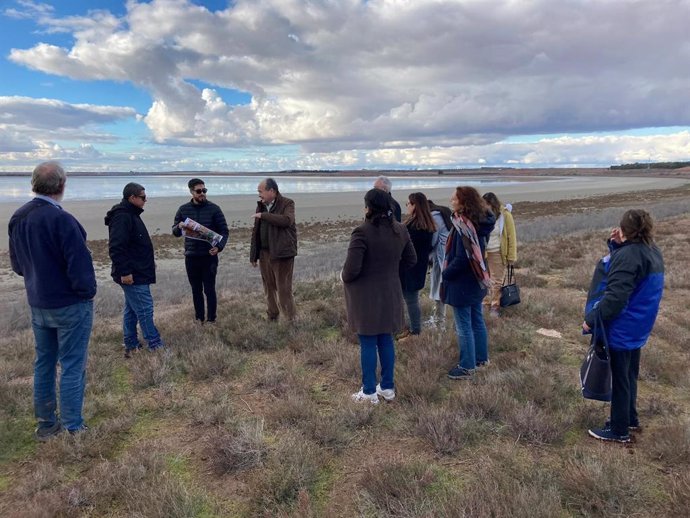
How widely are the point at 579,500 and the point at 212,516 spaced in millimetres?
2330

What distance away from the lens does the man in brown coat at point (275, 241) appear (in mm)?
6219

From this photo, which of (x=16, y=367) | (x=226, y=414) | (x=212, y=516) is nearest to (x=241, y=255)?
(x=16, y=367)

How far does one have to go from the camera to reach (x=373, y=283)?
4.18 m

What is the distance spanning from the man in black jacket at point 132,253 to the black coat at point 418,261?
9.82 ft

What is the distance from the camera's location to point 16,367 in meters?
5.48

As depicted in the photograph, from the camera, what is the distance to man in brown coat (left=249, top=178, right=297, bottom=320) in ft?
20.4

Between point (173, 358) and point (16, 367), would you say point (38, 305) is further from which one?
point (16, 367)

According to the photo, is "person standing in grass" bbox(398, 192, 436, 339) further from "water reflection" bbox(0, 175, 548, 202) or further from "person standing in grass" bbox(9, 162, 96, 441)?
"water reflection" bbox(0, 175, 548, 202)

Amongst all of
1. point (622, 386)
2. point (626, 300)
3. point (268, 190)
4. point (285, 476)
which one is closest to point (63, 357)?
point (285, 476)

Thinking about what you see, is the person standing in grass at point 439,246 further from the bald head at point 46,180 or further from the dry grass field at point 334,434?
the bald head at point 46,180

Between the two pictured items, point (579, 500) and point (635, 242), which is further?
point (635, 242)

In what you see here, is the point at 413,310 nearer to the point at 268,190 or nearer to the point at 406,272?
the point at 406,272

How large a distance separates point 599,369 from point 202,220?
16.6ft

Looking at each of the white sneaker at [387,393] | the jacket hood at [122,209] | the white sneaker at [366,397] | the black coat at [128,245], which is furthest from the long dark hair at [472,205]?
the jacket hood at [122,209]
